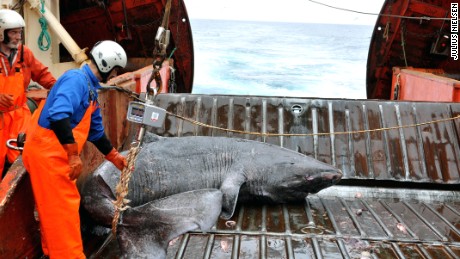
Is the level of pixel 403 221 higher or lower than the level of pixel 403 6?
lower

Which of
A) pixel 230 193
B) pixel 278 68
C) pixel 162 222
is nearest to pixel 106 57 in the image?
pixel 162 222

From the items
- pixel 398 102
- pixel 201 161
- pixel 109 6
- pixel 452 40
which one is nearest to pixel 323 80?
pixel 452 40

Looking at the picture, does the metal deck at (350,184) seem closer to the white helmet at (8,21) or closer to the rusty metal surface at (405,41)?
the white helmet at (8,21)

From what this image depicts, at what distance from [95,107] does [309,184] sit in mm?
2503

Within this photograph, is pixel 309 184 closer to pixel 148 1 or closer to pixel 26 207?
pixel 26 207

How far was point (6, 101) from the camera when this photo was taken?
4.84m

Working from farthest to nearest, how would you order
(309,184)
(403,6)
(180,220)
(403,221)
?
(403,6), (309,184), (403,221), (180,220)

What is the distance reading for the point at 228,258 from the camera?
12.5 ft

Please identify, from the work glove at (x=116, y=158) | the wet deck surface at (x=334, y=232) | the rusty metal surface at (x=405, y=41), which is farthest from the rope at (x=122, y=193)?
the rusty metal surface at (x=405, y=41)

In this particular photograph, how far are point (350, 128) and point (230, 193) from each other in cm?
227

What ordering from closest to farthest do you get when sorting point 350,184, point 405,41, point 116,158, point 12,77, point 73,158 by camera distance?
point 73,158 < point 116,158 < point 12,77 < point 350,184 < point 405,41

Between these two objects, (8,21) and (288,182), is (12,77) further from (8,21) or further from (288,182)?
(288,182)

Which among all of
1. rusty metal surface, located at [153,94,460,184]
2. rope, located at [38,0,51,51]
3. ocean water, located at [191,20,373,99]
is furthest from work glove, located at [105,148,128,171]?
ocean water, located at [191,20,373,99]

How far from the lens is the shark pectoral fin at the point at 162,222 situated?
3.49 metres
